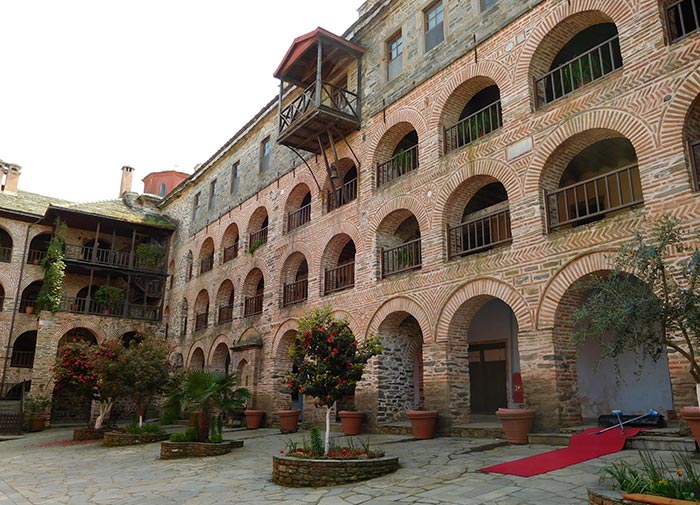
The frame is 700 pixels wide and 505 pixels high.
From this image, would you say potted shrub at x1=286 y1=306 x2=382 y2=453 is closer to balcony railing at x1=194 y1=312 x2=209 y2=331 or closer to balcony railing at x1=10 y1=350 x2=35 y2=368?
balcony railing at x1=194 y1=312 x2=209 y2=331

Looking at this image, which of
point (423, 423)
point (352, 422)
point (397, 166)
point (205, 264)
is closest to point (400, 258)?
point (397, 166)

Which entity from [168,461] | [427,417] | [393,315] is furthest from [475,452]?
[168,461]

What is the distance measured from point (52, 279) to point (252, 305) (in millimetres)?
10001

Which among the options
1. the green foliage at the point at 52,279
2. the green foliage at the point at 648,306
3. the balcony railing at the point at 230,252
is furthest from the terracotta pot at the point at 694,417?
the green foliage at the point at 52,279

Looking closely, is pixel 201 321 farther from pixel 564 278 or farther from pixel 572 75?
pixel 572 75

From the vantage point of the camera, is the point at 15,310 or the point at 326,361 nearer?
the point at 326,361

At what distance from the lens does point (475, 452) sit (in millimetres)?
9070

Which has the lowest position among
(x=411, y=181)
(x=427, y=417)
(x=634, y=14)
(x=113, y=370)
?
(x=427, y=417)

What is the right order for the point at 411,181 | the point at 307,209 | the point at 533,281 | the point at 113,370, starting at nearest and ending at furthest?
the point at 533,281 < the point at 411,181 < the point at 113,370 < the point at 307,209

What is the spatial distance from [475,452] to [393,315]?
5.29m

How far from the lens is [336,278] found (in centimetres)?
1666

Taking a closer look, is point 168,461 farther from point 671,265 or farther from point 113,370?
point 671,265

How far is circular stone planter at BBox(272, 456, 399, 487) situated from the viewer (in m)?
7.73

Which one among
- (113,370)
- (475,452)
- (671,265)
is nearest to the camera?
(671,265)
